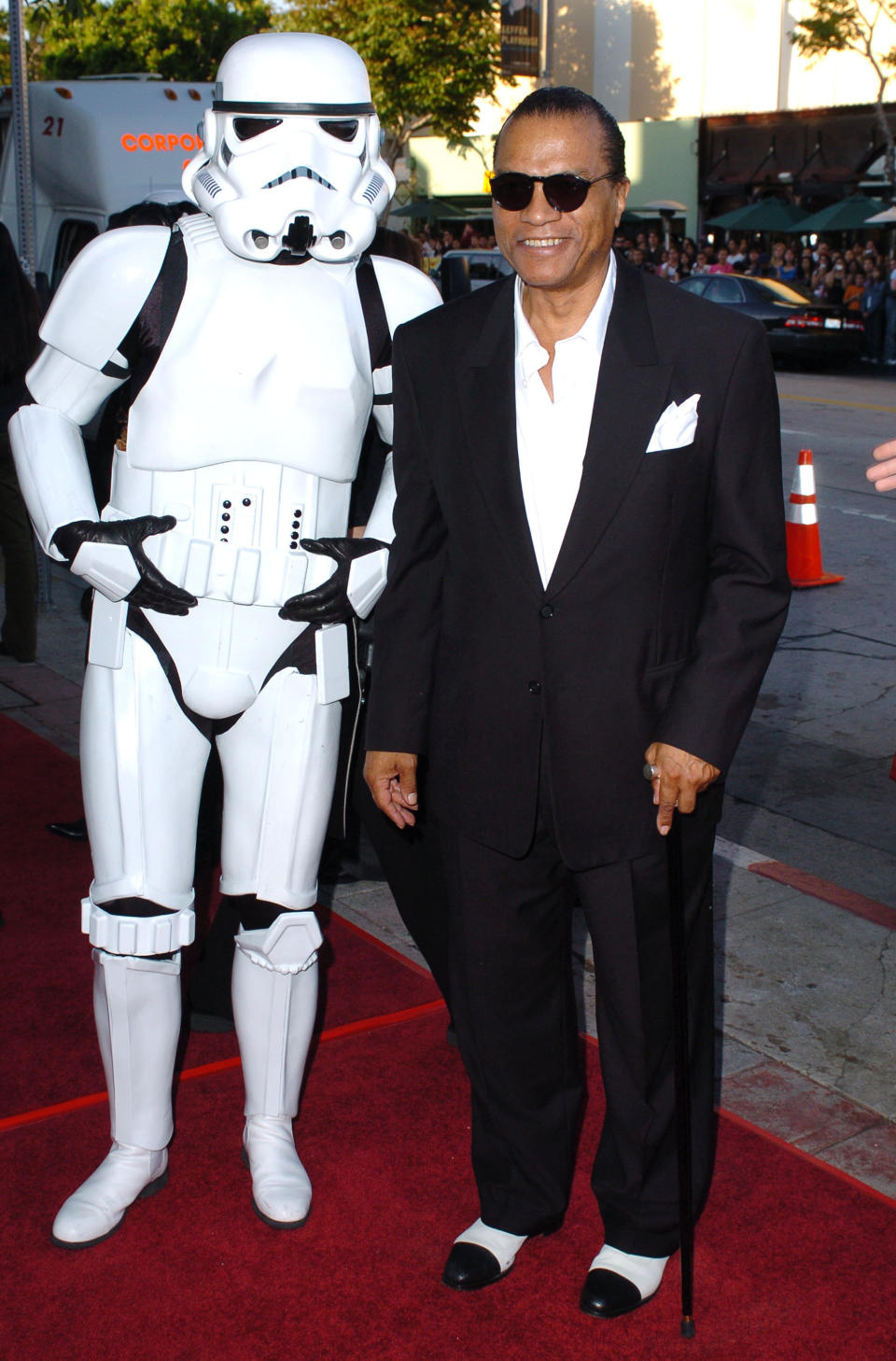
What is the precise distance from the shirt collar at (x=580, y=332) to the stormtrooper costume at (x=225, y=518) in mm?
399

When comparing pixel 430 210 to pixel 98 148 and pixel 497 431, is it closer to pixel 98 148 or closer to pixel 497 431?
pixel 98 148

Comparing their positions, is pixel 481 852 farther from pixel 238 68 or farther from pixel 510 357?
pixel 238 68

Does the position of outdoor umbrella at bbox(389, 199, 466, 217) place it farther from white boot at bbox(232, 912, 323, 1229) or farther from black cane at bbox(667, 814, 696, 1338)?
black cane at bbox(667, 814, 696, 1338)

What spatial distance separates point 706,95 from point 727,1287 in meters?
36.2

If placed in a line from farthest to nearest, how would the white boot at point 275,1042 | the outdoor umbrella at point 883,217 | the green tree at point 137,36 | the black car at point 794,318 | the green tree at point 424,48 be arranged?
the green tree at point 137,36 → the green tree at point 424,48 → the outdoor umbrella at point 883,217 → the black car at point 794,318 → the white boot at point 275,1042

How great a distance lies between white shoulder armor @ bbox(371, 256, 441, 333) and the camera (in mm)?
2832

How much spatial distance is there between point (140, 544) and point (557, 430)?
2.73 feet

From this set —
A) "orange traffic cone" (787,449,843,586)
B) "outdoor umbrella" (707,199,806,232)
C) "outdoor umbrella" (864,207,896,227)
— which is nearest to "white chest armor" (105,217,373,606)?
"orange traffic cone" (787,449,843,586)

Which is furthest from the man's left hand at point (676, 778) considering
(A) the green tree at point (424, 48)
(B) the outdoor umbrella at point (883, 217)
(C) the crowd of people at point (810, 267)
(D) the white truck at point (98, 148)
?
(A) the green tree at point (424, 48)

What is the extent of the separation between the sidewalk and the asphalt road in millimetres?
274

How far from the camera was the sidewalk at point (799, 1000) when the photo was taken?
3262 mm

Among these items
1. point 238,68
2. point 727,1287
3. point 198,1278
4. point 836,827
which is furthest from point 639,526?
point 836,827

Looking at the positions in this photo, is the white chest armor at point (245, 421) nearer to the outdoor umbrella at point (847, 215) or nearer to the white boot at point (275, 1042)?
the white boot at point (275, 1042)

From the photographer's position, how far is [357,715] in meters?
3.01
